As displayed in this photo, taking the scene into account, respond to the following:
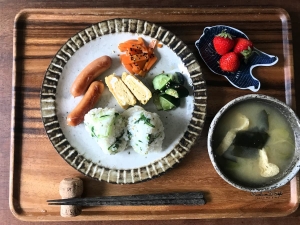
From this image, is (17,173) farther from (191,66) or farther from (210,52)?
(210,52)

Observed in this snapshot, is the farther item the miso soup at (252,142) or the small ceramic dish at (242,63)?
the small ceramic dish at (242,63)

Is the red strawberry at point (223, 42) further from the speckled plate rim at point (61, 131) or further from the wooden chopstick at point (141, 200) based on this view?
the wooden chopstick at point (141, 200)

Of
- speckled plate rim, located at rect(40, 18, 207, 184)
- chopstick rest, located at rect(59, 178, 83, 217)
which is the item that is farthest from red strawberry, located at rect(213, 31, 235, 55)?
chopstick rest, located at rect(59, 178, 83, 217)

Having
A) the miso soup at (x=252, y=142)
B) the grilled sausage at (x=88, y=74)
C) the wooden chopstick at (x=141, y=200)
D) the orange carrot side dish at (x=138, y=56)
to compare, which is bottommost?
the wooden chopstick at (x=141, y=200)

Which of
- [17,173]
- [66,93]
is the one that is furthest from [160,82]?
[17,173]

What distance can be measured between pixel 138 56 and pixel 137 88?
6.3 inches

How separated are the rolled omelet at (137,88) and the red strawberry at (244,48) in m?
0.52

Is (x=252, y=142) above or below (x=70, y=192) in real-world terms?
above

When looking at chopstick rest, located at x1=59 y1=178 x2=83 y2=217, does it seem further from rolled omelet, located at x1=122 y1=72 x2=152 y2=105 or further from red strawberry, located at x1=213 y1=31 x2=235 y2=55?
red strawberry, located at x1=213 y1=31 x2=235 y2=55

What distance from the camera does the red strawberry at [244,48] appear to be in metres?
1.83

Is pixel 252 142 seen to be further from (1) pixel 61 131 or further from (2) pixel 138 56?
(1) pixel 61 131

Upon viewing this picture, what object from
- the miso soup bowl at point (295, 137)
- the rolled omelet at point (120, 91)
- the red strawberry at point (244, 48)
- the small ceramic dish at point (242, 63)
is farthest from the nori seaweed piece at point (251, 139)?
the rolled omelet at point (120, 91)

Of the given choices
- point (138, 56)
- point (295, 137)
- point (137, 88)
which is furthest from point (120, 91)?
point (295, 137)

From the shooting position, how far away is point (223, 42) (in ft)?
6.01
